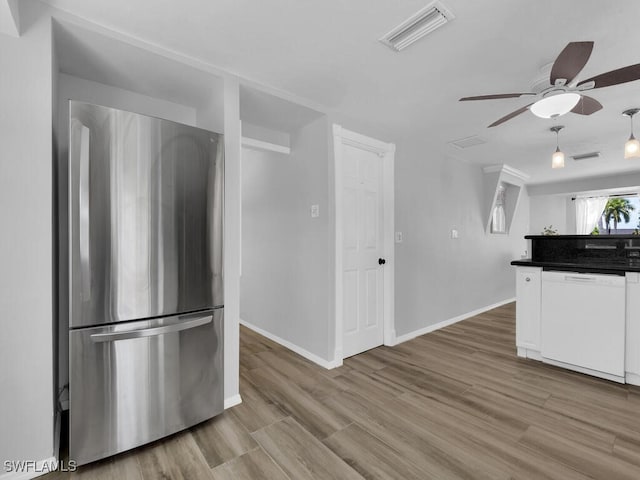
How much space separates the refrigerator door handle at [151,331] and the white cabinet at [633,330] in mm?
3341

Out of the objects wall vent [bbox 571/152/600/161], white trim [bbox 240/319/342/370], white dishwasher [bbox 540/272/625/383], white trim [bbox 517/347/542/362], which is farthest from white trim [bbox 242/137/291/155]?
wall vent [bbox 571/152/600/161]

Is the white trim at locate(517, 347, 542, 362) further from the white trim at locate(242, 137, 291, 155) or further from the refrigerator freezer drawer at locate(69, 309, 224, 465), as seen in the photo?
the white trim at locate(242, 137, 291, 155)

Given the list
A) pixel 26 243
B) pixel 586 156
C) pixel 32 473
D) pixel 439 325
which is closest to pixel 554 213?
pixel 586 156

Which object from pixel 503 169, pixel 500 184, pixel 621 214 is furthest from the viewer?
pixel 621 214

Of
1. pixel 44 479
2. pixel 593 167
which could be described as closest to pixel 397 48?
pixel 44 479

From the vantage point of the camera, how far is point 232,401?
216cm

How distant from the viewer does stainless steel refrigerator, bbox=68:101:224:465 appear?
1.53m

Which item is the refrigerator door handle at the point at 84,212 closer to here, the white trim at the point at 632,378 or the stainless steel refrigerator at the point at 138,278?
the stainless steel refrigerator at the point at 138,278

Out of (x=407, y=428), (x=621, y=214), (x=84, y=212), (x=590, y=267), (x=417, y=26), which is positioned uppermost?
(x=417, y=26)

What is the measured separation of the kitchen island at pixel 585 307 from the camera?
246 cm

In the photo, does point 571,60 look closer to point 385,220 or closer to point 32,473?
point 385,220

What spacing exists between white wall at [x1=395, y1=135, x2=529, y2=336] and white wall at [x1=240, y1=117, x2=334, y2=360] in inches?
42.3

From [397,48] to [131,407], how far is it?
105 inches

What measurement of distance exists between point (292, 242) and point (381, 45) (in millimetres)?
1976
